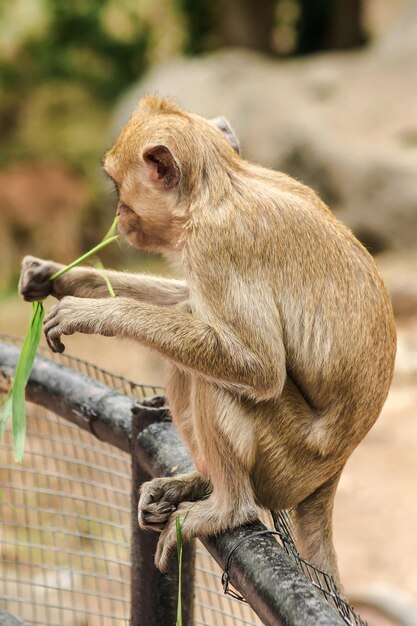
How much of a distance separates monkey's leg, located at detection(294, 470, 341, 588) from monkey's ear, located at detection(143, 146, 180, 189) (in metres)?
1.11

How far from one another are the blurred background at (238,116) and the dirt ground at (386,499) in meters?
0.02

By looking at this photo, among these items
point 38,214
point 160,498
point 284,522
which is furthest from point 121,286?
point 38,214

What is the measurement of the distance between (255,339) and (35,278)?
93 cm

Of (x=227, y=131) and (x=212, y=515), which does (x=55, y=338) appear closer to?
(x=212, y=515)

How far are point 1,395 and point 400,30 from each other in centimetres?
1275

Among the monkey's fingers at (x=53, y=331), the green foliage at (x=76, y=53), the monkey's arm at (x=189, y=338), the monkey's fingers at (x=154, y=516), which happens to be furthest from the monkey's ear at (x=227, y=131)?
the green foliage at (x=76, y=53)

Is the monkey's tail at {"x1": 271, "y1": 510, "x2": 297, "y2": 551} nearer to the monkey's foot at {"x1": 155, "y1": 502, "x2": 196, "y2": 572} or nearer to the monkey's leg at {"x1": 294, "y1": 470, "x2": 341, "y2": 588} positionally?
the monkey's leg at {"x1": 294, "y1": 470, "x2": 341, "y2": 588}

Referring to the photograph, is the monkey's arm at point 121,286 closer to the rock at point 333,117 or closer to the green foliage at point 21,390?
the green foliage at point 21,390

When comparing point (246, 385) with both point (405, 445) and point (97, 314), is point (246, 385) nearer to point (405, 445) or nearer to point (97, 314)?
point (97, 314)

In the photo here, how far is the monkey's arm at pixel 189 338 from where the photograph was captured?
294 cm

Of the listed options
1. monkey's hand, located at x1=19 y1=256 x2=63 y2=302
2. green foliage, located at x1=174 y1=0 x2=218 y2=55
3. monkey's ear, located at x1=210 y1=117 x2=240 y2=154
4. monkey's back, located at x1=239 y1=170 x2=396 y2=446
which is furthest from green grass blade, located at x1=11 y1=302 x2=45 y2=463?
green foliage, located at x1=174 y1=0 x2=218 y2=55

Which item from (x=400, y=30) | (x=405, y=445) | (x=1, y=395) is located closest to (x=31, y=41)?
(x=400, y=30)

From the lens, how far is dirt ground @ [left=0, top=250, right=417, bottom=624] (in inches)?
264

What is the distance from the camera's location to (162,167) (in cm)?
320
